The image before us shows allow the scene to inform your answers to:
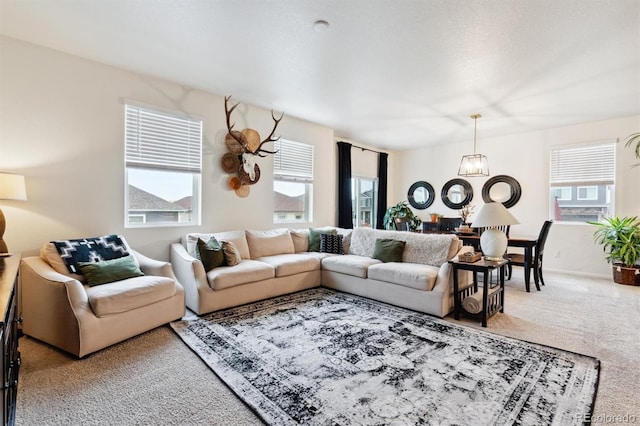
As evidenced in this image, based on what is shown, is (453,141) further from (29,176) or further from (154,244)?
(29,176)

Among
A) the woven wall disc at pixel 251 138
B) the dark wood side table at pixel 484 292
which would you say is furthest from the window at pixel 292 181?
the dark wood side table at pixel 484 292

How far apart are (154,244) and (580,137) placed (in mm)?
7097

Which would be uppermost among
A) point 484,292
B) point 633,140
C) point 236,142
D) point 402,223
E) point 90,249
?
point 633,140

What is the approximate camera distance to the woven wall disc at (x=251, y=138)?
184 inches

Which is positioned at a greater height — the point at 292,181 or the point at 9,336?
the point at 292,181

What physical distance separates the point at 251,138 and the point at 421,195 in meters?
4.73

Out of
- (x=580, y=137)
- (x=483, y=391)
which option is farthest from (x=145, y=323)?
(x=580, y=137)

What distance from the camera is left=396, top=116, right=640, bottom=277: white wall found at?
203 inches

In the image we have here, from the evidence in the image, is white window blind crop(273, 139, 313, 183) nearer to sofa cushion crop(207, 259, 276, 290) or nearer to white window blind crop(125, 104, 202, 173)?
white window blind crop(125, 104, 202, 173)

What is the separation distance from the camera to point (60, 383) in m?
2.05

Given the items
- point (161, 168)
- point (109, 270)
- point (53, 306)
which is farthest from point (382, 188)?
point (53, 306)

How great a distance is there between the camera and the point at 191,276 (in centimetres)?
340

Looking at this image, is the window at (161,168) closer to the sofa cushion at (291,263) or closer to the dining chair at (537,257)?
the sofa cushion at (291,263)

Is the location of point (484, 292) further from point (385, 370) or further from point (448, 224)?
point (448, 224)
